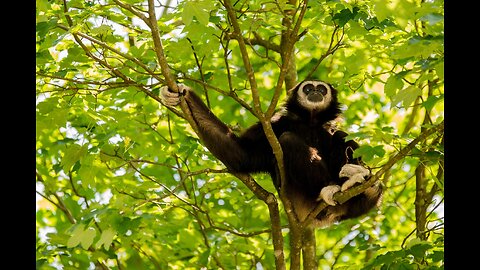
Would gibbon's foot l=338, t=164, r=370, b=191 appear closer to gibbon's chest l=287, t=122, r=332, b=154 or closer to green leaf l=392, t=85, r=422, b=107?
gibbon's chest l=287, t=122, r=332, b=154

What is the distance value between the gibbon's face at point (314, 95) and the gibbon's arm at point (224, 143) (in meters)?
1.12

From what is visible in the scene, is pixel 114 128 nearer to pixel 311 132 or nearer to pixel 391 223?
pixel 311 132

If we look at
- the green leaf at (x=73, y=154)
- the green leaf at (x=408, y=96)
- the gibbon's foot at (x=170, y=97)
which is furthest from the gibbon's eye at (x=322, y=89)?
the green leaf at (x=408, y=96)

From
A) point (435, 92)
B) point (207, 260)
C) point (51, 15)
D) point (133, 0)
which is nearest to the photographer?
point (51, 15)

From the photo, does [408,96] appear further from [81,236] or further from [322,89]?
[322,89]

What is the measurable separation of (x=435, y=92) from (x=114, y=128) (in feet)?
17.2

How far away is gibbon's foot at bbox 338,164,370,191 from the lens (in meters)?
8.62

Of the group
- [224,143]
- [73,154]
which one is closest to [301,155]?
[224,143]

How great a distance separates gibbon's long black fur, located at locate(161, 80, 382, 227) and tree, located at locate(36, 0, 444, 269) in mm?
332

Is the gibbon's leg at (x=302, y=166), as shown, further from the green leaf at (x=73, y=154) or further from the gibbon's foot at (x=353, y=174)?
the green leaf at (x=73, y=154)
